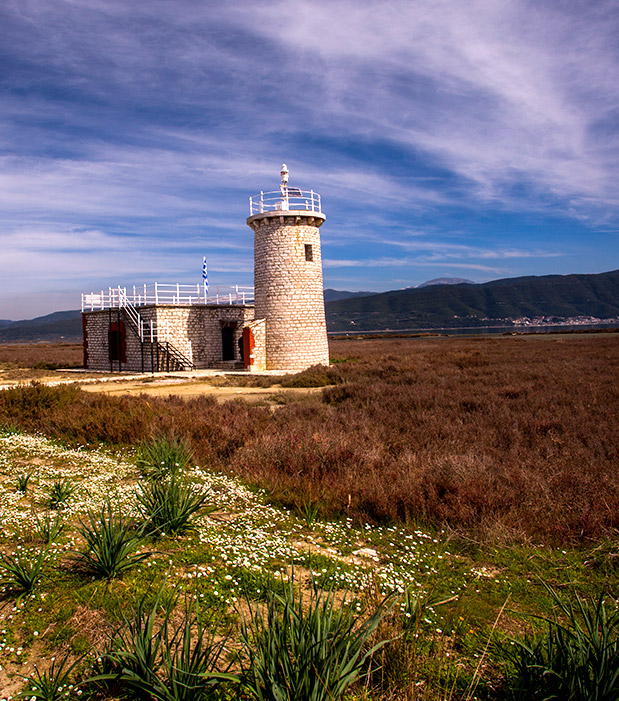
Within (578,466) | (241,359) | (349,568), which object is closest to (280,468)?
(349,568)

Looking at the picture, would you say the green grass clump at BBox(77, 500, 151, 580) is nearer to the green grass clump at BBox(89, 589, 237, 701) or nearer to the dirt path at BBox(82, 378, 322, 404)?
the green grass clump at BBox(89, 589, 237, 701)

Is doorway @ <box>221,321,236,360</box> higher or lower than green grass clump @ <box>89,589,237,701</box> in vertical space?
higher

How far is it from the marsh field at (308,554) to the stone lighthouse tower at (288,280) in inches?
716

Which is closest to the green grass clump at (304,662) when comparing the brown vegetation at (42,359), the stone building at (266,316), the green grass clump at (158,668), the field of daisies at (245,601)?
the field of daisies at (245,601)

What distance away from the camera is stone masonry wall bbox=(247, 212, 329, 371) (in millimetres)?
28953

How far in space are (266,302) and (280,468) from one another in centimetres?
2219

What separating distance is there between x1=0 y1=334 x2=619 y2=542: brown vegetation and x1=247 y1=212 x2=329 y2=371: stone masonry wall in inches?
503

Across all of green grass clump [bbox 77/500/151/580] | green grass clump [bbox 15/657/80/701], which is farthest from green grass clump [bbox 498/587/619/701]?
green grass clump [bbox 77/500/151/580]

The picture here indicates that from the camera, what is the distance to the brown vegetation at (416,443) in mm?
5996

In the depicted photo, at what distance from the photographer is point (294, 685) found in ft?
8.61

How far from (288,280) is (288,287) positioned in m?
0.39

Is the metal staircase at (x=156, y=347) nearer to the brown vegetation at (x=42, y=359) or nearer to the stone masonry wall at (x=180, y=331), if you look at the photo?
the stone masonry wall at (x=180, y=331)

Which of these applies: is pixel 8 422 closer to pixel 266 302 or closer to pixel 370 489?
pixel 370 489

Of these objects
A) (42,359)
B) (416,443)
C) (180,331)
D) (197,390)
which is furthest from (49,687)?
(42,359)
